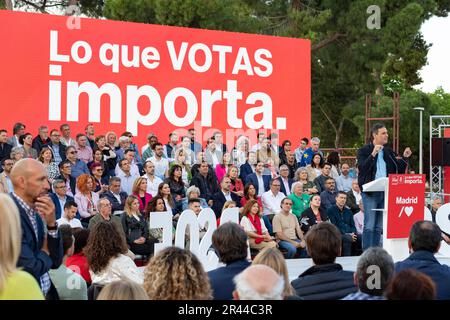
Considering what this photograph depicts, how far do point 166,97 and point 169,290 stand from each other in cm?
1141

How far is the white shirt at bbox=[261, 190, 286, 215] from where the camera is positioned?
1184 centimetres

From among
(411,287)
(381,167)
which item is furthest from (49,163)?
(411,287)

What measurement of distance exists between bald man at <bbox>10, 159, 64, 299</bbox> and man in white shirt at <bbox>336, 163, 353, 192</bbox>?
9433 mm

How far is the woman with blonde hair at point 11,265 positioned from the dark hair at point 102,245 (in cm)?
236

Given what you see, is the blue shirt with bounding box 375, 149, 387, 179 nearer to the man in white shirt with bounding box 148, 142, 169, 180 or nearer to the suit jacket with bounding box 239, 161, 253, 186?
the suit jacket with bounding box 239, 161, 253, 186

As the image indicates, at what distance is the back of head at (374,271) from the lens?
3993 mm

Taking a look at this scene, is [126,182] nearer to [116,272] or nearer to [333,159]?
[333,159]

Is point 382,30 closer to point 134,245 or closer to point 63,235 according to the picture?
point 134,245

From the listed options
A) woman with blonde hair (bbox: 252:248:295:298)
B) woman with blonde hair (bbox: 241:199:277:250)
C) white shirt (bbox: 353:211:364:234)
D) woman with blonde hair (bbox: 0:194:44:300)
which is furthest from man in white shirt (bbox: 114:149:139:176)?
woman with blonde hair (bbox: 0:194:44:300)

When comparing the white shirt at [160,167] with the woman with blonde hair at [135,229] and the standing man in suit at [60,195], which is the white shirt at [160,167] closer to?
the standing man in suit at [60,195]

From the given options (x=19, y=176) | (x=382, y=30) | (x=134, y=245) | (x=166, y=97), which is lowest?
(x=134, y=245)

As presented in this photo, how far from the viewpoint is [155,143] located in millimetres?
12445

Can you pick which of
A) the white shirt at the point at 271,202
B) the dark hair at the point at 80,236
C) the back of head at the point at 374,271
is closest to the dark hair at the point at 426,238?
the back of head at the point at 374,271
